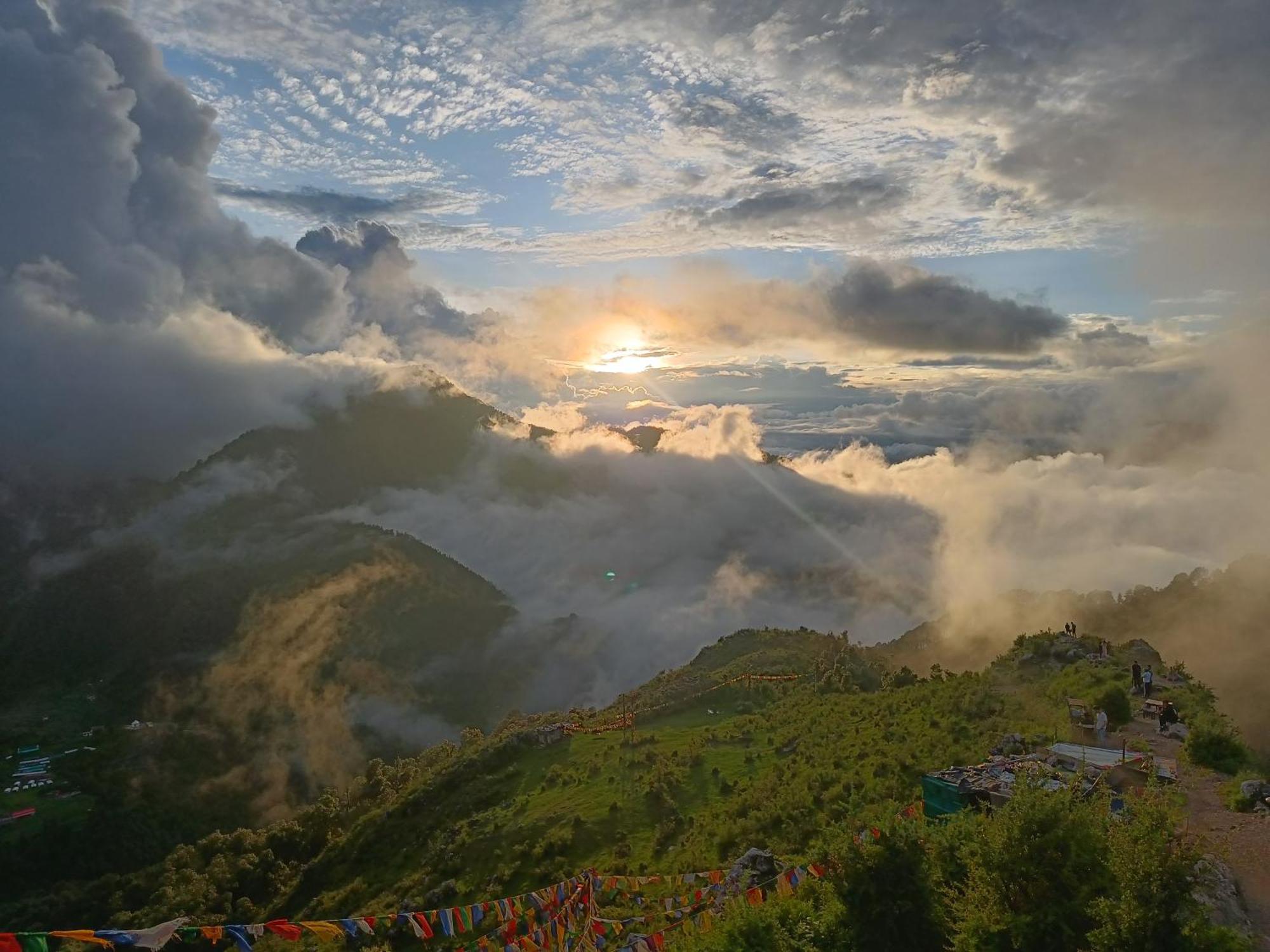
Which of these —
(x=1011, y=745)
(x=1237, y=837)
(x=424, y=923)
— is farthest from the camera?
(x=1011, y=745)

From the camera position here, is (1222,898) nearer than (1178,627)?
Yes

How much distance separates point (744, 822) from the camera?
38.2 metres

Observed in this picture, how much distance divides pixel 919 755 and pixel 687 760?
18563mm

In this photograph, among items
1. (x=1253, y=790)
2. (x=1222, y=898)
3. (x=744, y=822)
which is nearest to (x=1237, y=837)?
(x=1253, y=790)

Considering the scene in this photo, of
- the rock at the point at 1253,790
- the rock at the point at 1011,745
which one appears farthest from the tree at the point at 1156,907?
the rock at the point at 1011,745

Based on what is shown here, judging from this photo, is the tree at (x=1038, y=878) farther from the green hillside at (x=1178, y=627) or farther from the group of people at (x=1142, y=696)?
the green hillside at (x=1178, y=627)

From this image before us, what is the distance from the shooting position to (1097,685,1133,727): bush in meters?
39.8

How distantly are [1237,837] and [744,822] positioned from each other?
20.0m

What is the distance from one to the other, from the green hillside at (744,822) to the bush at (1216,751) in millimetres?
4856

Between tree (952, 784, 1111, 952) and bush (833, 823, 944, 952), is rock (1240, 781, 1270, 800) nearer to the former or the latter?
tree (952, 784, 1111, 952)

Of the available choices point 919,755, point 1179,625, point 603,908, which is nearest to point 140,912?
point 603,908

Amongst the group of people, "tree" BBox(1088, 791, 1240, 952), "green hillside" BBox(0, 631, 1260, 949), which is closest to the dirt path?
"green hillside" BBox(0, 631, 1260, 949)

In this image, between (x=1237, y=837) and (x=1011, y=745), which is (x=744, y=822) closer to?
(x=1011, y=745)

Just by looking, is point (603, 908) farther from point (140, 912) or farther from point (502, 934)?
point (140, 912)
